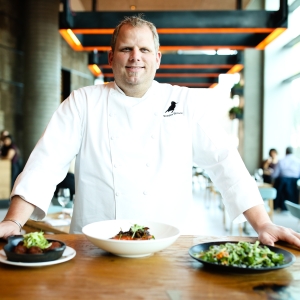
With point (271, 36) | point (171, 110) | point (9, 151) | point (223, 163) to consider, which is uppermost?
point (271, 36)

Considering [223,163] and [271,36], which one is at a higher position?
[271,36]

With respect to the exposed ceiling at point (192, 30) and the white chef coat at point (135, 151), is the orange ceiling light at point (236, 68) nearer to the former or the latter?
the exposed ceiling at point (192, 30)

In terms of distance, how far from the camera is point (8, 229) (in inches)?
59.6

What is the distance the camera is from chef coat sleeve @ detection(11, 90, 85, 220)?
170 cm

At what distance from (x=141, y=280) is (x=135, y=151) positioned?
906mm

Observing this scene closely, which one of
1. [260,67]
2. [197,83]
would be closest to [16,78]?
[197,83]

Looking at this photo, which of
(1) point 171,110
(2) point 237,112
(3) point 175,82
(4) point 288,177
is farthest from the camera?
(2) point 237,112

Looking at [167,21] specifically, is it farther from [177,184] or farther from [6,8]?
[6,8]

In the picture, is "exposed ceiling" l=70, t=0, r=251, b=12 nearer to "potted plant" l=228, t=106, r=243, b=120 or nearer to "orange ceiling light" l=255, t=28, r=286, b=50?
"potted plant" l=228, t=106, r=243, b=120

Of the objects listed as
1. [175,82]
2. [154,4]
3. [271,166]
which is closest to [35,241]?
[271,166]

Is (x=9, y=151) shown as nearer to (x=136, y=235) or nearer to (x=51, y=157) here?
(x=51, y=157)

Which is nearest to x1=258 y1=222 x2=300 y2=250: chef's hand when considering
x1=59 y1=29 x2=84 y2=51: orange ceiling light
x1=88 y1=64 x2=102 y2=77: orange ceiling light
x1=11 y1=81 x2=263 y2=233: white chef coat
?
x1=11 y1=81 x2=263 y2=233: white chef coat

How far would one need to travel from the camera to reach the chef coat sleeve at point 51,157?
170 centimetres

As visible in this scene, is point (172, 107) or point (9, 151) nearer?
point (172, 107)
